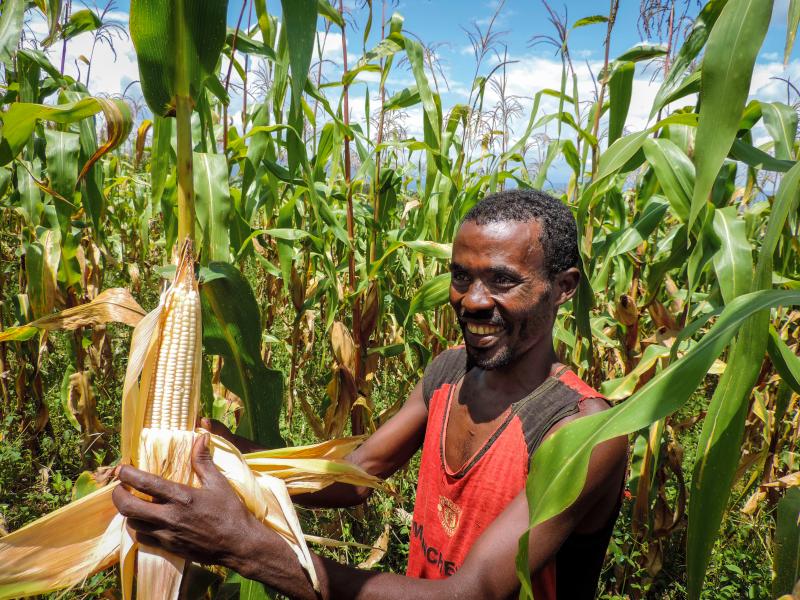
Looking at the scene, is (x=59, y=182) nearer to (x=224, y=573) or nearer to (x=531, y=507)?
(x=224, y=573)

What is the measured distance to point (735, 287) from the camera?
1.88 metres

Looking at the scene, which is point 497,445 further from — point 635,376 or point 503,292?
point 635,376

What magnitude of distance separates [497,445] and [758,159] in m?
1.04

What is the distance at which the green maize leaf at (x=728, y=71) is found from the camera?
88cm

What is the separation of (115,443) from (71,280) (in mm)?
1203

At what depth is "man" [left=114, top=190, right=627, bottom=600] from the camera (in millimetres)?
1499

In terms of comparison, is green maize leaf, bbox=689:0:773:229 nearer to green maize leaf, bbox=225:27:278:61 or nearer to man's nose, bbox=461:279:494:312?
man's nose, bbox=461:279:494:312

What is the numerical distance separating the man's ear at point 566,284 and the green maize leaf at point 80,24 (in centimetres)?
257

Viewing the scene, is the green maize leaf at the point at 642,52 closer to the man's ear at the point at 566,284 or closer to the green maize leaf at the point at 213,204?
the man's ear at the point at 566,284

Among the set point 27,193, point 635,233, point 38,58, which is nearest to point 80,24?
point 38,58

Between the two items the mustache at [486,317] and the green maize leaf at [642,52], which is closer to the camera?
the mustache at [486,317]

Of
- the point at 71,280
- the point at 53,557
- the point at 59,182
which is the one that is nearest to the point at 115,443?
the point at 71,280

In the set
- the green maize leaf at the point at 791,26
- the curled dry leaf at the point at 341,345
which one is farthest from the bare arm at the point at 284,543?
the curled dry leaf at the point at 341,345

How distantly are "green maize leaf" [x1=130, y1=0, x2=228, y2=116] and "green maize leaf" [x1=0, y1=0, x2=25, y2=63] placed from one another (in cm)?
74
